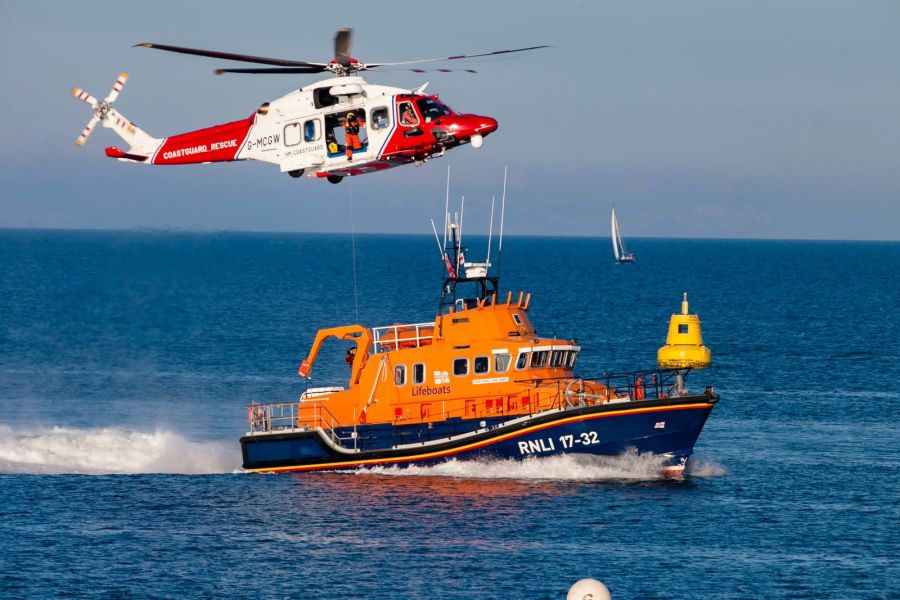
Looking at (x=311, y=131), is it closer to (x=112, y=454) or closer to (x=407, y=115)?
(x=407, y=115)

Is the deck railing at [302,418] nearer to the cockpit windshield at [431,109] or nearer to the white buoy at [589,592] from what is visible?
the cockpit windshield at [431,109]

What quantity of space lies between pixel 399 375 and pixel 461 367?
6.49 feet

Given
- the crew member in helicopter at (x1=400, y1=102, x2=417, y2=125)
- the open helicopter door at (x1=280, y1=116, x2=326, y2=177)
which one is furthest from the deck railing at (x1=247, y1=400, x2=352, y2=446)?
the crew member in helicopter at (x1=400, y1=102, x2=417, y2=125)

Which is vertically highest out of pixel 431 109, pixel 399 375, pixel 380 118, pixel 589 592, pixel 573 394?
pixel 431 109

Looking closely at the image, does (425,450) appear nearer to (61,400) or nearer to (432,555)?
(432,555)

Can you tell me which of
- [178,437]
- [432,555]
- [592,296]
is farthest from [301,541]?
[592,296]

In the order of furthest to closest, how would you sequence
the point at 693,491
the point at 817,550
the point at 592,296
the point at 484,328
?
the point at 592,296 < the point at 484,328 < the point at 693,491 < the point at 817,550

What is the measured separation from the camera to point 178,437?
45.0 m

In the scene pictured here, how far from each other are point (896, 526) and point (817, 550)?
11.0ft

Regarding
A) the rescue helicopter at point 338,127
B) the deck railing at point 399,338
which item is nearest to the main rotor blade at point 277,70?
the rescue helicopter at point 338,127

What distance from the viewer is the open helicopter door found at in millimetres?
34812

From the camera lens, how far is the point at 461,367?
39750mm

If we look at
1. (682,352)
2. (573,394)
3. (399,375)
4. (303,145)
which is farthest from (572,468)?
(682,352)

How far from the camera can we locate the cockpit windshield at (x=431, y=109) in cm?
3409
